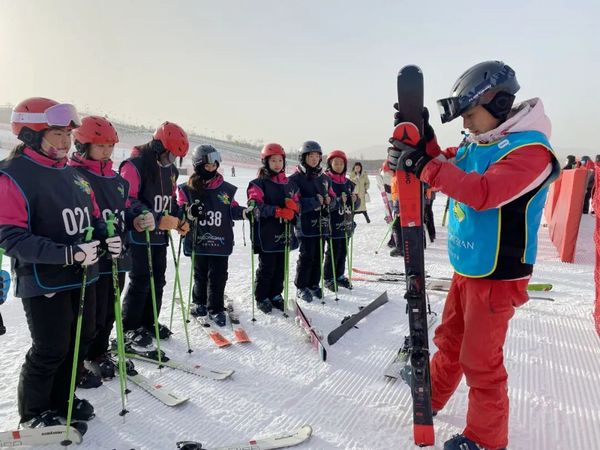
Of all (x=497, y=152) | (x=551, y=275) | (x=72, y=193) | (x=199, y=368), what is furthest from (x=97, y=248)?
(x=551, y=275)

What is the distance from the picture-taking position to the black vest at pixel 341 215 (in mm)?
6580

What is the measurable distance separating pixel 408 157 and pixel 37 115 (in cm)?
230

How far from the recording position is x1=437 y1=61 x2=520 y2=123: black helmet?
2426 millimetres

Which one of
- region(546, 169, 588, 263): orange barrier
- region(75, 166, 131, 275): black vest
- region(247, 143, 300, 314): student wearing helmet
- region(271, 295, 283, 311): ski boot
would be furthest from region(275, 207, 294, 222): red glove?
region(546, 169, 588, 263): orange barrier

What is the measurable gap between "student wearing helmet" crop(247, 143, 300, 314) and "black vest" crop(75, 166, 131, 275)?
197cm

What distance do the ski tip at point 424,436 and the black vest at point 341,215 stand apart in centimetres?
405

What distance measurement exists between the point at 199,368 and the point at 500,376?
8.20 feet

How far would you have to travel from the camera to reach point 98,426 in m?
2.98

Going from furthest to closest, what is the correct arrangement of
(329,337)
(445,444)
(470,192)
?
1. (329,337)
2. (445,444)
3. (470,192)

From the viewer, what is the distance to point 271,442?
2762mm

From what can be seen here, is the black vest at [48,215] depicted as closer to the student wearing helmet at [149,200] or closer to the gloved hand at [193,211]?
the student wearing helmet at [149,200]

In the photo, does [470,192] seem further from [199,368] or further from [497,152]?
[199,368]

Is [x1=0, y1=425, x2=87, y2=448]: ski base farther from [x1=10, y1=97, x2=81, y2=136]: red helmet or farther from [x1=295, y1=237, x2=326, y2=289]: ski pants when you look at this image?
[x1=295, y1=237, x2=326, y2=289]: ski pants

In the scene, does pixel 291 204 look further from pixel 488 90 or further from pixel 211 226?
pixel 488 90
